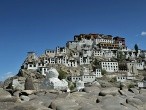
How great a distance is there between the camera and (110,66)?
108m

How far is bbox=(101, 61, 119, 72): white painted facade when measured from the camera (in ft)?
352

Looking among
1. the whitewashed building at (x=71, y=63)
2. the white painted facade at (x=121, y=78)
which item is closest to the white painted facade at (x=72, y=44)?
the whitewashed building at (x=71, y=63)

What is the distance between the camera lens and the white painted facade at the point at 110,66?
352ft

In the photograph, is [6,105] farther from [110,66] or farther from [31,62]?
[110,66]

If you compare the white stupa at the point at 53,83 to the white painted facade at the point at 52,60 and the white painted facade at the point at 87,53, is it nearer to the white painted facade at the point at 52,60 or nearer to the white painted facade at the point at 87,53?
the white painted facade at the point at 52,60

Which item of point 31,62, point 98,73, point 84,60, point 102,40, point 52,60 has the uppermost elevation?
point 102,40

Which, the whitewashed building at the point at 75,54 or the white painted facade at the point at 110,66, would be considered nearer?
the white painted facade at the point at 110,66

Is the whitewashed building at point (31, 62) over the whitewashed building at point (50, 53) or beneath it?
beneath

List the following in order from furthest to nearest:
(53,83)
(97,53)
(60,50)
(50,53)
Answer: (60,50) → (97,53) → (50,53) → (53,83)

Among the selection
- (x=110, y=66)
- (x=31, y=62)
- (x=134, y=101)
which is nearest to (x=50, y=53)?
(x=31, y=62)

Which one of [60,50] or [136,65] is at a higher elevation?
[60,50]

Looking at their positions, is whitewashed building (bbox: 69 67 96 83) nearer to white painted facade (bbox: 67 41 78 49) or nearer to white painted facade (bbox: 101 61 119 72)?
white painted facade (bbox: 101 61 119 72)

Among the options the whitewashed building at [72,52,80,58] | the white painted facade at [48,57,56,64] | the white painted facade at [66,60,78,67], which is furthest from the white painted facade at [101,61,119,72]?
the white painted facade at [48,57,56,64]

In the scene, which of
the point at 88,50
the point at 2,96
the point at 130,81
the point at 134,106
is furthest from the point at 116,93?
the point at 88,50
